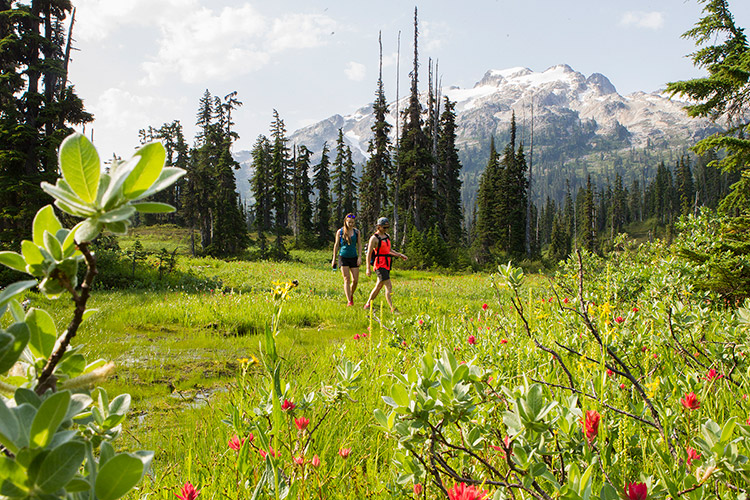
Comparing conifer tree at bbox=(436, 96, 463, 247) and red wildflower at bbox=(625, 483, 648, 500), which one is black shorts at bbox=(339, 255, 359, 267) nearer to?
red wildflower at bbox=(625, 483, 648, 500)

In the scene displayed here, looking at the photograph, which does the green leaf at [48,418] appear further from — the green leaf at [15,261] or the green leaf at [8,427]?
the green leaf at [15,261]

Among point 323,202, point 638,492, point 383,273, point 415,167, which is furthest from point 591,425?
point 323,202

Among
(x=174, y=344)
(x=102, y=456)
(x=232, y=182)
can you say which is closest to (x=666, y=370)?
(x=102, y=456)

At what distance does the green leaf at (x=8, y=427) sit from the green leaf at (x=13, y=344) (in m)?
0.05

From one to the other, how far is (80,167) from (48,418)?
9.2 inches

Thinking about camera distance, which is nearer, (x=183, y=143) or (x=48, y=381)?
(x=48, y=381)

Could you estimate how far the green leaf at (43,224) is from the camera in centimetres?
46

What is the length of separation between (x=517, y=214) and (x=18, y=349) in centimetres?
4831

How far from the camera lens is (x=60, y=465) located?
364 mm

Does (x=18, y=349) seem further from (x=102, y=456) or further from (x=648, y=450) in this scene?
(x=648, y=450)

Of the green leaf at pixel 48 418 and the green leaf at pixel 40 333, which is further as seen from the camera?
the green leaf at pixel 40 333

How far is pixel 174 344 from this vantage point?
219 inches

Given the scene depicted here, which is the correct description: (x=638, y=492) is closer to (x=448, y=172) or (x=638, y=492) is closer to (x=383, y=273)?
(x=383, y=273)

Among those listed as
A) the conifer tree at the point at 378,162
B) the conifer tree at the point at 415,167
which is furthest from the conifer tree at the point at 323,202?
the conifer tree at the point at 415,167
